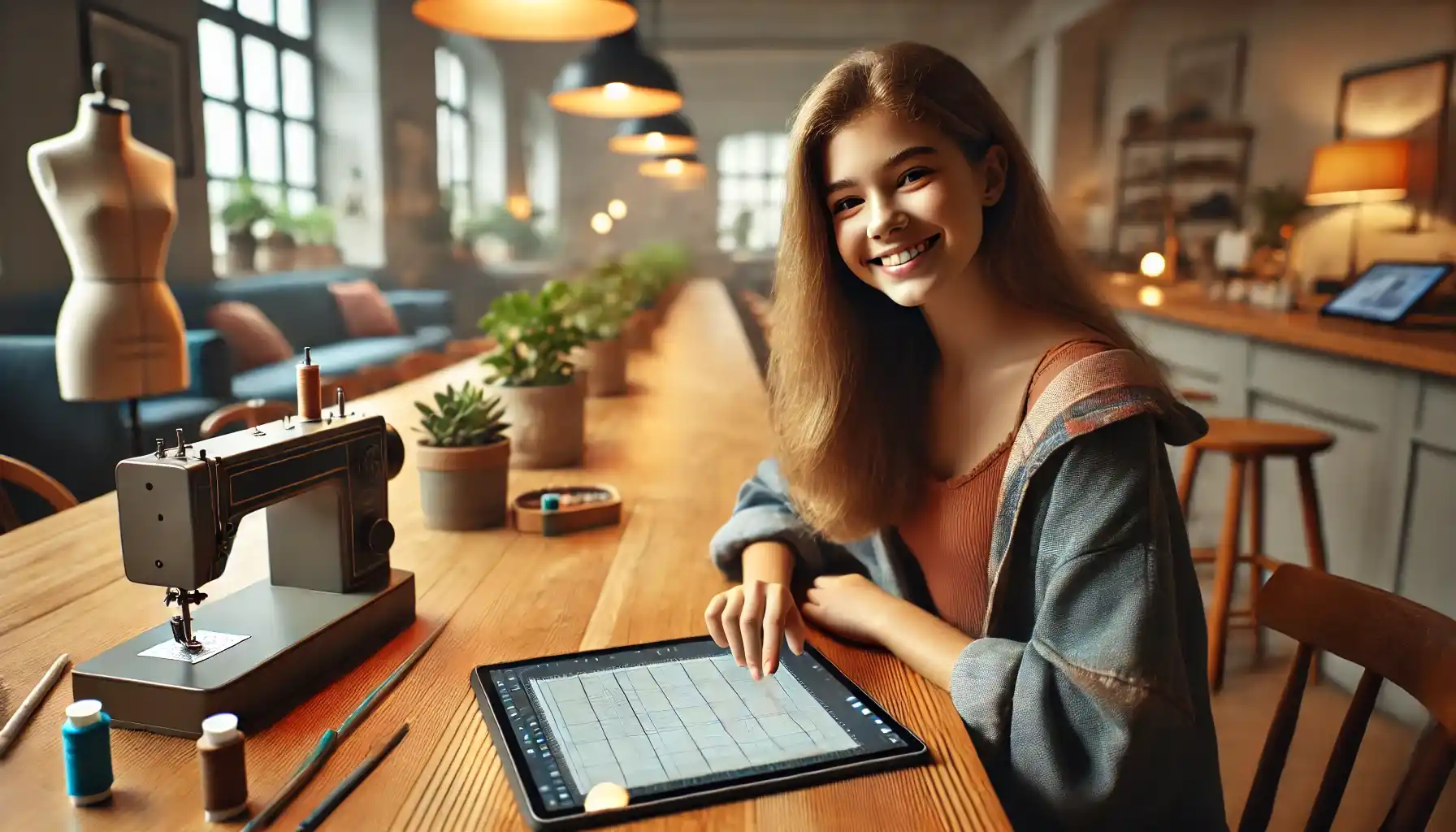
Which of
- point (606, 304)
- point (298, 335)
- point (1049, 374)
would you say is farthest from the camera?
point (298, 335)

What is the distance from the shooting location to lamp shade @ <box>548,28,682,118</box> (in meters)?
3.24

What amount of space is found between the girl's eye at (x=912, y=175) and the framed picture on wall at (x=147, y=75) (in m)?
5.45

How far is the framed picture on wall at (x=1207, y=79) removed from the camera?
7.89 meters

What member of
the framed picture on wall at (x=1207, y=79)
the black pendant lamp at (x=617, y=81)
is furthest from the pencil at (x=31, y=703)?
the framed picture on wall at (x=1207, y=79)

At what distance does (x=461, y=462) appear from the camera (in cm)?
140

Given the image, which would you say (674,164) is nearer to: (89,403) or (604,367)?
(89,403)

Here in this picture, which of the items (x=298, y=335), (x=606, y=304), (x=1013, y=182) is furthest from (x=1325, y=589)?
(x=298, y=335)

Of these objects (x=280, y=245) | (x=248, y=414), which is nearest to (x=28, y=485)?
(x=248, y=414)

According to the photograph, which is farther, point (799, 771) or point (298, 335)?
point (298, 335)

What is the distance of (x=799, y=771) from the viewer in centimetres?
77

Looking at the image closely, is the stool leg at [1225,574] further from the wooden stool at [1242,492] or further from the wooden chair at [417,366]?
the wooden chair at [417,366]

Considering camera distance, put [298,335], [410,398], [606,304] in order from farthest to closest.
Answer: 1. [298,335]
2. [606,304]
3. [410,398]

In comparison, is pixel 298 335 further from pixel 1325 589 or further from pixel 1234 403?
pixel 1325 589

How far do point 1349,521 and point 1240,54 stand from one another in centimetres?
592
